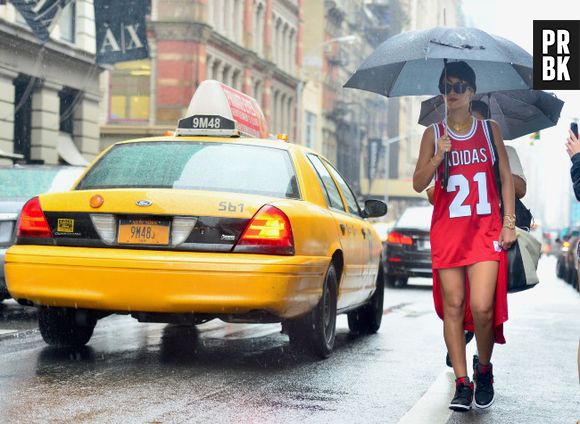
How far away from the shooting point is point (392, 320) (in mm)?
12320

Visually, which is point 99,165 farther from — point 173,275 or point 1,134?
point 1,134

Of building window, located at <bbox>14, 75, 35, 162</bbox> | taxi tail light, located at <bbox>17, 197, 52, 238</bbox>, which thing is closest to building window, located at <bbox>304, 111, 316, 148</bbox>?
building window, located at <bbox>14, 75, 35, 162</bbox>

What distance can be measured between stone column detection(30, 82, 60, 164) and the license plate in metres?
23.8

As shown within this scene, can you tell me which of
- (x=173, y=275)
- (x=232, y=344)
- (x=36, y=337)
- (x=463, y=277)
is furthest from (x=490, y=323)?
(x=36, y=337)

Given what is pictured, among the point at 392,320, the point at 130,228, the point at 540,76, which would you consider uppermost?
the point at 540,76

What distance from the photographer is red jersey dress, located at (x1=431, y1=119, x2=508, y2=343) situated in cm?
623

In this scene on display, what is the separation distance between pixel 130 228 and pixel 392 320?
5.45 m

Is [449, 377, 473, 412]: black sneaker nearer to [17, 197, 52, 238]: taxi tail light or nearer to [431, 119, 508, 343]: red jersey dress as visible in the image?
[431, 119, 508, 343]: red jersey dress

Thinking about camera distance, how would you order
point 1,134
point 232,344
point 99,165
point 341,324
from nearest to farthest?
point 99,165 → point 232,344 → point 341,324 → point 1,134

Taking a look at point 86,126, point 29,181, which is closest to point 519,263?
point 29,181

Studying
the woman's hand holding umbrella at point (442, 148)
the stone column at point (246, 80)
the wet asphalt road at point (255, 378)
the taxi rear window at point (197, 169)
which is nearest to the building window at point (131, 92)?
the stone column at point (246, 80)

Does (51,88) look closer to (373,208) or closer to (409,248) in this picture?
(409,248)

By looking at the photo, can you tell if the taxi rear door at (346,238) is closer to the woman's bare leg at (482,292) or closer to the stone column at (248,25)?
the woman's bare leg at (482,292)

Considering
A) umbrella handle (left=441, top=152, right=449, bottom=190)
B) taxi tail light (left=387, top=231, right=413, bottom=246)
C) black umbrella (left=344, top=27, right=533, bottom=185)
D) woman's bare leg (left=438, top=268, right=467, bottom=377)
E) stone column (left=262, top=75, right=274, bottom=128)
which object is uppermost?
stone column (left=262, top=75, right=274, bottom=128)
